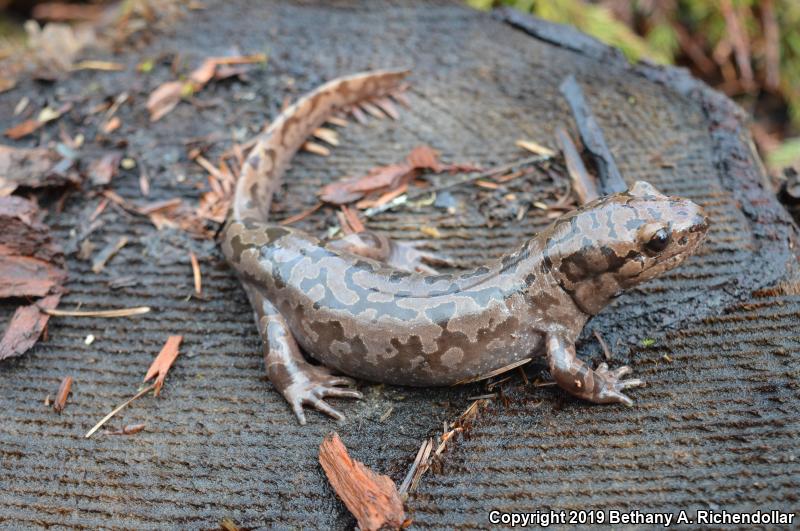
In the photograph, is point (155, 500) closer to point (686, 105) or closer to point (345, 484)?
point (345, 484)

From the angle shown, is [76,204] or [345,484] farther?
[76,204]

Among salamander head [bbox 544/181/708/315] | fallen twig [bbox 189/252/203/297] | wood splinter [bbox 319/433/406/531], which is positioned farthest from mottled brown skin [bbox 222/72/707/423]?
fallen twig [bbox 189/252/203/297]

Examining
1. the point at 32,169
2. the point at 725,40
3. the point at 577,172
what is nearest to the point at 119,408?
the point at 32,169

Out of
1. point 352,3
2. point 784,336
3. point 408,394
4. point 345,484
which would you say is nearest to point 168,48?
point 352,3

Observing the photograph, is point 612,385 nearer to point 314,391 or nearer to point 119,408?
point 314,391

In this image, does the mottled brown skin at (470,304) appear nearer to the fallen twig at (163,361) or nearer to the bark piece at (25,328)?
the fallen twig at (163,361)

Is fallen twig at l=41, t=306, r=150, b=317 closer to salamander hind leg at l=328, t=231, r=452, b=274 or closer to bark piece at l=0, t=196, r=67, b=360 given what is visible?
bark piece at l=0, t=196, r=67, b=360
